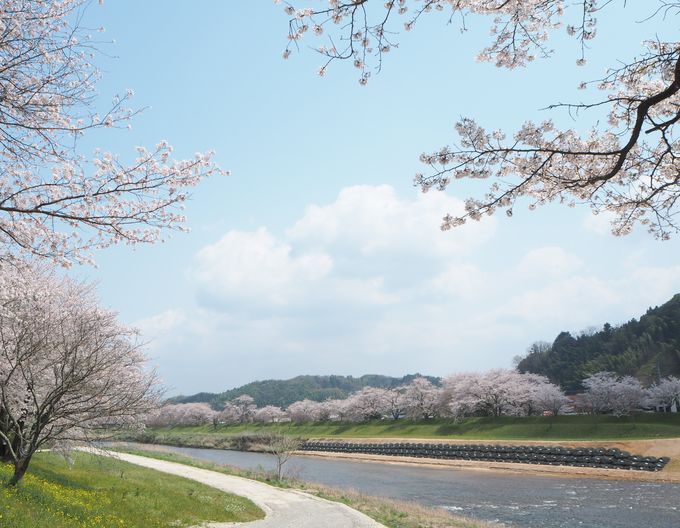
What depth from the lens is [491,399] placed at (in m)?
72.1

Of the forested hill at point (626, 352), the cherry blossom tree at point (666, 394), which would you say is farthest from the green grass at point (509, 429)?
the forested hill at point (626, 352)

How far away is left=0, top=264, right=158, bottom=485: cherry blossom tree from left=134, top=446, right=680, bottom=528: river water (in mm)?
19350

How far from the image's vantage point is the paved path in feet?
56.9

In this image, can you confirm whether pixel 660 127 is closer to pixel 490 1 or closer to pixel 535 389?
pixel 490 1

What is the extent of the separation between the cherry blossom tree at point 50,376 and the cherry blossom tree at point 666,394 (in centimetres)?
6785

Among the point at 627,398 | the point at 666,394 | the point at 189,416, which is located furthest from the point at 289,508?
the point at 189,416

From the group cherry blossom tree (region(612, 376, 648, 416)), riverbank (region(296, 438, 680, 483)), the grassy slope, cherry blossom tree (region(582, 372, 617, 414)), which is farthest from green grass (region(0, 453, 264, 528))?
cherry blossom tree (region(582, 372, 617, 414))

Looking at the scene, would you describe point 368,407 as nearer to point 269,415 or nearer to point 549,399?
point 269,415

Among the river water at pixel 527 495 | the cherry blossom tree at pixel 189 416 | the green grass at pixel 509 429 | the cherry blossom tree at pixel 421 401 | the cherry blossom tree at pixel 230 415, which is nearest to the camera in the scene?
the river water at pixel 527 495

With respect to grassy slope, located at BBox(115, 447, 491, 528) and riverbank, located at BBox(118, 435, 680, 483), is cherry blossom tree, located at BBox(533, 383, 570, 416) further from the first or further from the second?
grassy slope, located at BBox(115, 447, 491, 528)

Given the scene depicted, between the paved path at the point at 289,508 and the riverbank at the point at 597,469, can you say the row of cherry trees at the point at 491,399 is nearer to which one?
→ the riverbank at the point at 597,469

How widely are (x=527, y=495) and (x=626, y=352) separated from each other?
70878 millimetres

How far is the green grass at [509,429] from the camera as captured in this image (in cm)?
4878

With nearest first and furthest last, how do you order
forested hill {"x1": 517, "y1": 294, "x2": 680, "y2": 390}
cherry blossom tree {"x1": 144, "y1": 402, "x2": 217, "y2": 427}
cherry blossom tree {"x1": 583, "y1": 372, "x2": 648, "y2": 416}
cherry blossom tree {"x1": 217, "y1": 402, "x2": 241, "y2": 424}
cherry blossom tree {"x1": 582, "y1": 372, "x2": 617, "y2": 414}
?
1. cherry blossom tree {"x1": 583, "y1": 372, "x2": 648, "y2": 416}
2. cherry blossom tree {"x1": 582, "y1": 372, "x2": 617, "y2": 414}
3. forested hill {"x1": 517, "y1": 294, "x2": 680, "y2": 390}
4. cherry blossom tree {"x1": 217, "y1": 402, "x2": 241, "y2": 424}
5. cherry blossom tree {"x1": 144, "y1": 402, "x2": 217, "y2": 427}
